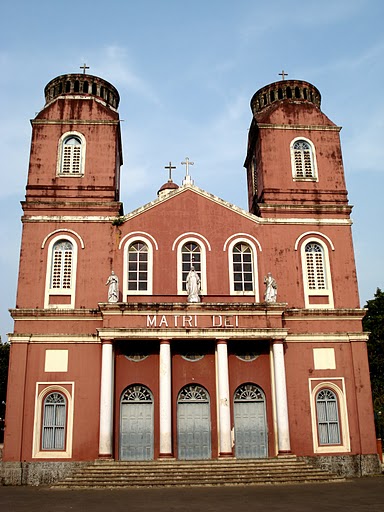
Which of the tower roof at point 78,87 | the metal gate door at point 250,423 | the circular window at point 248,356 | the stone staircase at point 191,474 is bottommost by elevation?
the stone staircase at point 191,474

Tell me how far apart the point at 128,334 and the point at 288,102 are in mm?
12689

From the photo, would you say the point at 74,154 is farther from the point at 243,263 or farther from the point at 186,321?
the point at 186,321

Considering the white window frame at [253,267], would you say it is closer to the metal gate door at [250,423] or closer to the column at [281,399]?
A: the column at [281,399]

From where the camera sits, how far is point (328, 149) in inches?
942

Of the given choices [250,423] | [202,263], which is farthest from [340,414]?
[202,263]

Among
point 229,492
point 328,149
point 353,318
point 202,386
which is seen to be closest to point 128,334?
point 202,386

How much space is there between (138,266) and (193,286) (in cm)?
252

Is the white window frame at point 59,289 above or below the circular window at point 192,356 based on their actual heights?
above

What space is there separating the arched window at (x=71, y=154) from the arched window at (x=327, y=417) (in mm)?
12828

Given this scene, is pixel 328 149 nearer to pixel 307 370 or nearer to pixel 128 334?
pixel 307 370

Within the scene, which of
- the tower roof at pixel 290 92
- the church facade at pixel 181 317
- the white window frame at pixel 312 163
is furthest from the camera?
the tower roof at pixel 290 92

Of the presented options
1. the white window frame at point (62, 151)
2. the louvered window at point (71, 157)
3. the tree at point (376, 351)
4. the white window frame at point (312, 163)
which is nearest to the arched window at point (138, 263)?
the white window frame at point (62, 151)

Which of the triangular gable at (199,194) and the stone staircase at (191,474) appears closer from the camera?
the stone staircase at (191,474)

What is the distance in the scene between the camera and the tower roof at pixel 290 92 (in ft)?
82.7
